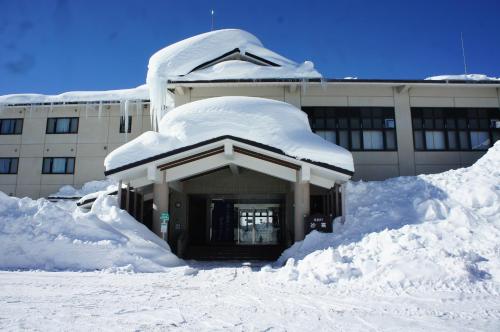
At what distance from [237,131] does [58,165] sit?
44.5 ft

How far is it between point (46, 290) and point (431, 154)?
56.6 feet

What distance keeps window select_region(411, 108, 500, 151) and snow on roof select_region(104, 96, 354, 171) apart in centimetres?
658

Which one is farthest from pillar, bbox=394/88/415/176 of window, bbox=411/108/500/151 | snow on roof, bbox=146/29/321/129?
snow on roof, bbox=146/29/321/129

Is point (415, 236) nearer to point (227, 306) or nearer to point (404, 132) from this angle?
point (227, 306)

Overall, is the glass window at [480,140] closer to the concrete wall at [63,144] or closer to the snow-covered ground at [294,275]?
the snow-covered ground at [294,275]

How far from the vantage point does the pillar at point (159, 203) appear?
1383cm

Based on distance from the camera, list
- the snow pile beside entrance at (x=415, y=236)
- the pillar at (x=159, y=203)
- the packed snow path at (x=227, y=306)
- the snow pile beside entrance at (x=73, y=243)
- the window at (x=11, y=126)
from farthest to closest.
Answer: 1. the window at (x=11, y=126)
2. the pillar at (x=159, y=203)
3. the snow pile beside entrance at (x=73, y=243)
4. the snow pile beside entrance at (x=415, y=236)
5. the packed snow path at (x=227, y=306)

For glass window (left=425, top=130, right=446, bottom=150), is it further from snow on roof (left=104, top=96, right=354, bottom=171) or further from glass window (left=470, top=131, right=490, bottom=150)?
snow on roof (left=104, top=96, right=354, bottom=171)

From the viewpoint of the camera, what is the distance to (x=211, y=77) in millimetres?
18672

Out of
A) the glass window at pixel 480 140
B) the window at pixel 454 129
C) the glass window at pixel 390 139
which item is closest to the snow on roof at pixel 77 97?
the glass window at pixel 390 139

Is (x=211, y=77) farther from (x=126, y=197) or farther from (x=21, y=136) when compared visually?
(x=21, y=136)

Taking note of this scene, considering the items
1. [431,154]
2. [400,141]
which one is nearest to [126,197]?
[400,141]

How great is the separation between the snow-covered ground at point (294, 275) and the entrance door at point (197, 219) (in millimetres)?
5702

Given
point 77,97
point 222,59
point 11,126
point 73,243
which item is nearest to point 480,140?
point 222,59
